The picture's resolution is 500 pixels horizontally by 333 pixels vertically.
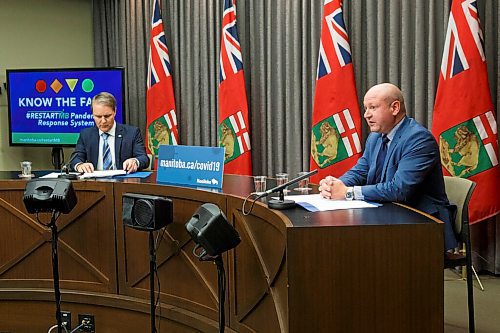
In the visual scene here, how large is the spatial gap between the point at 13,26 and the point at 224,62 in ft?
7.58

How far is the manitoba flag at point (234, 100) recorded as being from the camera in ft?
15.6

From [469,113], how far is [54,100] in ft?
11.5

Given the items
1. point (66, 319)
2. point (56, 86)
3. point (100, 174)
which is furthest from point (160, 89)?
point (66, 319)

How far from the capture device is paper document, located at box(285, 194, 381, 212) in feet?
7.08

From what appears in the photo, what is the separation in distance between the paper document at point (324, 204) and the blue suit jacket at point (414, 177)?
0.12m

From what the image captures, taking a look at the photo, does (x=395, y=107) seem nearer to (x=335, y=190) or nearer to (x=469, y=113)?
(x=335, y=190)

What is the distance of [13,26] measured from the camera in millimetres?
5820

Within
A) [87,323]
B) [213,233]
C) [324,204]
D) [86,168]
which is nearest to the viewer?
[213,233]

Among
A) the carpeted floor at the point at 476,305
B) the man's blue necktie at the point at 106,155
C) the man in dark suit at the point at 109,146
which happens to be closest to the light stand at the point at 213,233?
the carpeted floor at the point at 476,305

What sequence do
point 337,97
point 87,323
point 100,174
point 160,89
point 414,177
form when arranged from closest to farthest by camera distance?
point 414,177
point 87,323
point 100,174
point 337,97
point 160,89

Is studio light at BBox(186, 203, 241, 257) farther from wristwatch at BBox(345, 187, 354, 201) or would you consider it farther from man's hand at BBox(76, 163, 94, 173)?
man's hand at BBox(76, 163, 94, 173)

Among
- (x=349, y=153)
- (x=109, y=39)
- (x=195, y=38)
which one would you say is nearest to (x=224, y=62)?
(x=195, y=38)

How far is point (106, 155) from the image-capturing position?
12.6ft

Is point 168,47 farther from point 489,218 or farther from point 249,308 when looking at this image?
point 249,308
